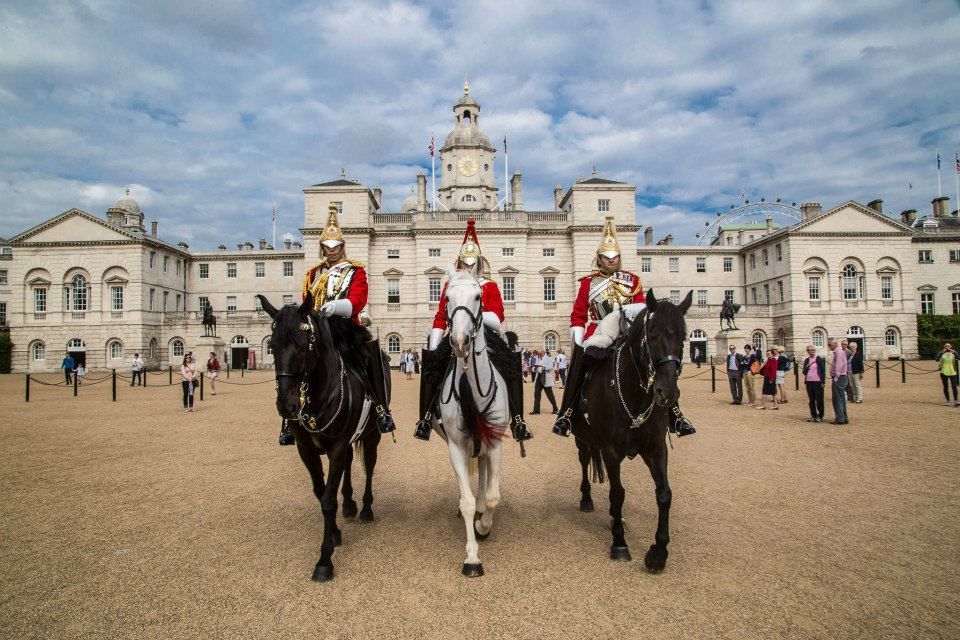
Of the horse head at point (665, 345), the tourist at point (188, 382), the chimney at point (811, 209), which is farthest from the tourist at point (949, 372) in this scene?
the chimney at point (811, 209)

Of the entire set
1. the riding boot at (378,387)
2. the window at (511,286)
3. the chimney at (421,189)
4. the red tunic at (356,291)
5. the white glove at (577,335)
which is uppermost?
the chimney at (421,189)

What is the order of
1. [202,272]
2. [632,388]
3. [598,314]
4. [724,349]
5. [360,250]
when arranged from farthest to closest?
[202,272], [360,250], [724,349], [598,314], [632,388]

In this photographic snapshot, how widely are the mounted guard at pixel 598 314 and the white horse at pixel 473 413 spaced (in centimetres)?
92

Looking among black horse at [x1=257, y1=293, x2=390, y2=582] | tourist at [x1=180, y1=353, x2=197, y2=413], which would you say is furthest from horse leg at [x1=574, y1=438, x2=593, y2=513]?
tourist at [x1=180, y1=353, x2=197, y2=413]

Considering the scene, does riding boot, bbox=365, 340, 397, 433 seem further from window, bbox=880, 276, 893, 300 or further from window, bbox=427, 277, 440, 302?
window, bbox=880, 276, 893, 300

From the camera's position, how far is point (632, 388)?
469 cm

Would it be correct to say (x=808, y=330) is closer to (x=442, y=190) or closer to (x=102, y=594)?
(x=442, y=190)

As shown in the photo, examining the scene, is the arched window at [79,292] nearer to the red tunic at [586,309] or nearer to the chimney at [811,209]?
the red tunic at [586,309]

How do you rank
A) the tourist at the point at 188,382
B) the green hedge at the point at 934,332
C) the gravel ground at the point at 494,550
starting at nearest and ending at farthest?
the gravel ground at the point at 494,550 → the tourist at the point at 188,382 → the green hedge at the point at 934,332

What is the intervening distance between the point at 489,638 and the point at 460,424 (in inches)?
71.2

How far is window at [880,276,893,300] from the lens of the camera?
141 feet

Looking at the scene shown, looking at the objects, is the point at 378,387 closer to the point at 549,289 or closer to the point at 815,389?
the point at 815,389

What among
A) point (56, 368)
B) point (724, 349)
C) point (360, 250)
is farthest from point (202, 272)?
point (724, 349)

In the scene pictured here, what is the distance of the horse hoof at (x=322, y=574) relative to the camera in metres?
4.32
